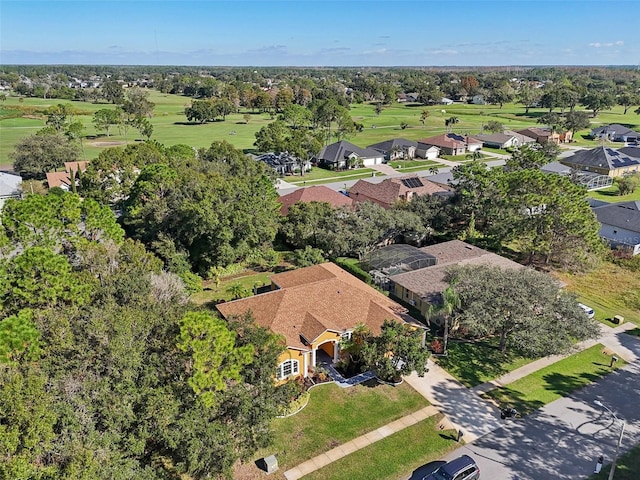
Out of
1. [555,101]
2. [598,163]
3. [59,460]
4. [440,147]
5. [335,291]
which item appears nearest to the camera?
[59,460]

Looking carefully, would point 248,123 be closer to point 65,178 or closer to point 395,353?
point 65,178

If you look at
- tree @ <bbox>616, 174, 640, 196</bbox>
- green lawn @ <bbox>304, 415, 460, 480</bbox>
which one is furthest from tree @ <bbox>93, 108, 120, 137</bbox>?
green lawn @ <bbox>304, 415, 460, 480</bbox>

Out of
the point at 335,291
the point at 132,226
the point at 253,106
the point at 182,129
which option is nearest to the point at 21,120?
the point at 182,129

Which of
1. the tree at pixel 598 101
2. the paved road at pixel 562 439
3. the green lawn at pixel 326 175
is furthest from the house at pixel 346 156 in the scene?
the tree at pixel 598 101

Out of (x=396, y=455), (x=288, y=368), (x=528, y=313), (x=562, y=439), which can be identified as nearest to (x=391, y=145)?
(x=528, y=313)

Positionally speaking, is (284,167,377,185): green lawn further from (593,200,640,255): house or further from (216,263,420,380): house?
(216,263,420,380): house

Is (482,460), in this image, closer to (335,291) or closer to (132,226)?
(335,291)
